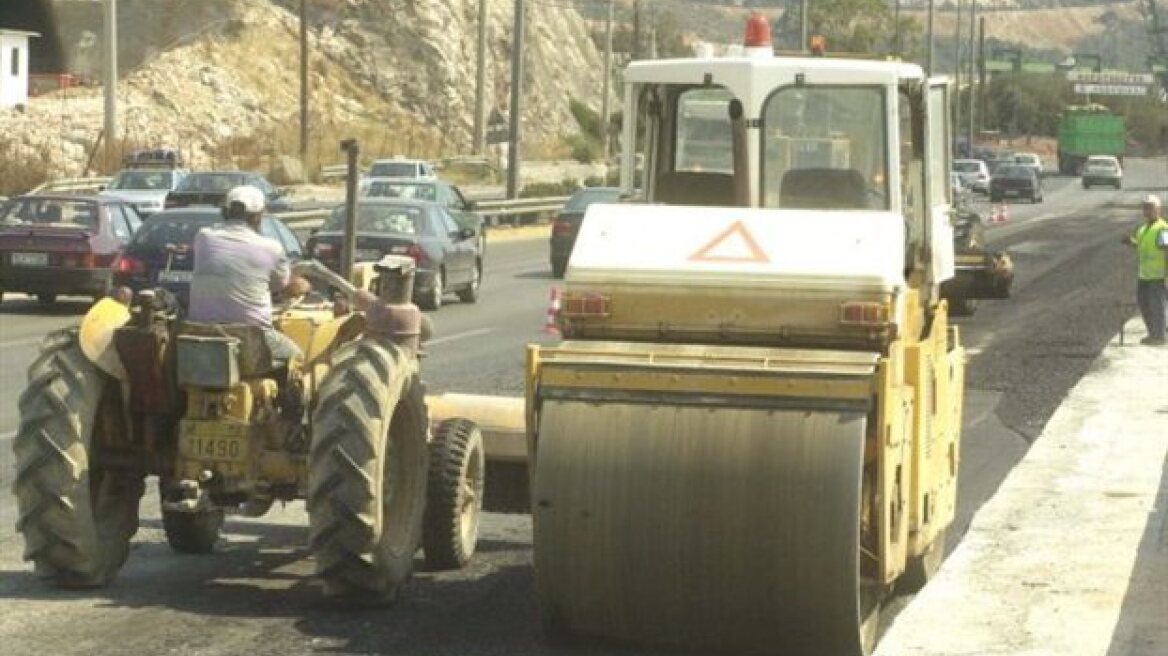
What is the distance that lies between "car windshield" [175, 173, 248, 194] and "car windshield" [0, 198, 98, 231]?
11345mm

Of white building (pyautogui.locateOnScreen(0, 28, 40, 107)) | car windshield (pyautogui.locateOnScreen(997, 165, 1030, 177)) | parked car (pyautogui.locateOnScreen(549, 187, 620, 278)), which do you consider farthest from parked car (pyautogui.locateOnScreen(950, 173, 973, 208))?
car windshield (pyautogui.locateOnScreen(997, 165, 1030, 177))

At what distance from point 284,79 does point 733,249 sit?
88508 millimetres

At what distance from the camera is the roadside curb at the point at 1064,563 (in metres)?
11.3

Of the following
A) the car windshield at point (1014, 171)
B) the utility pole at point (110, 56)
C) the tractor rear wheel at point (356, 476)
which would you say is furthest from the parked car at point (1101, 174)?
the tractor rear wheel at point (356, 476)

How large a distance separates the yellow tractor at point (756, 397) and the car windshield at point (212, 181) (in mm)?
35229

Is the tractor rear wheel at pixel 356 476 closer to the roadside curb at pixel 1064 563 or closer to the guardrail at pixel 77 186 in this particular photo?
the roadside curb at pixel 1064 563

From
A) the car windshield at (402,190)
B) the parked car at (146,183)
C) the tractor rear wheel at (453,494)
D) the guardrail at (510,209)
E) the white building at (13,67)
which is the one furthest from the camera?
the white building at (13,67)

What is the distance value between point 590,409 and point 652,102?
109 inches

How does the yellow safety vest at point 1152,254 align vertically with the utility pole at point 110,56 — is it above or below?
below

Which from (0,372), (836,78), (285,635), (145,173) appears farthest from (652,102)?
(145,173)

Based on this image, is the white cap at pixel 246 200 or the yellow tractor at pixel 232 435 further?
the white cap at pixel 246 200

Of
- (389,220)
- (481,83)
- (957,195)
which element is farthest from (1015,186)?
(957,195)

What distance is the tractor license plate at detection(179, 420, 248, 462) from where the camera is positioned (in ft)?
38.3

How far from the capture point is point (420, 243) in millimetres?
35125
